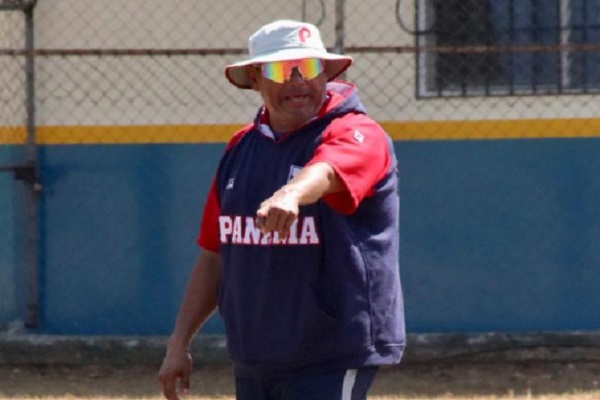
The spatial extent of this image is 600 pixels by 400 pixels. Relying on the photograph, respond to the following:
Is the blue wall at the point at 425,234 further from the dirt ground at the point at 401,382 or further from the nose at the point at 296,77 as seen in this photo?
the nose at the point at 296,77

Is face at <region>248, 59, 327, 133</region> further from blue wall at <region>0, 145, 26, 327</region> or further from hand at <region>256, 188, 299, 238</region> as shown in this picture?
blue wall at <region>0, 145, 26, 327</region>

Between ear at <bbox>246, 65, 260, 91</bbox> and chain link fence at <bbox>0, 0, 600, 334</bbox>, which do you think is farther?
chain link fence at <bbox>0, 0, 600, 334</bbox>

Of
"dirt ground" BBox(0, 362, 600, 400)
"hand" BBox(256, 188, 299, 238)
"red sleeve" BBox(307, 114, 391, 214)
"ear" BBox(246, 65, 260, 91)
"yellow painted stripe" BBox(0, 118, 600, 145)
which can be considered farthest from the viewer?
"yellow painted stripe" BBox(0, 118, 600, 145)

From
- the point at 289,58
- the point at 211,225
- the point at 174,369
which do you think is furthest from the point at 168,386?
the point at 289,58

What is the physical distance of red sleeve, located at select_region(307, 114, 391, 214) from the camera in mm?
3453

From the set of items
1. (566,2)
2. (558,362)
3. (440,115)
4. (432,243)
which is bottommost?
(558,362)

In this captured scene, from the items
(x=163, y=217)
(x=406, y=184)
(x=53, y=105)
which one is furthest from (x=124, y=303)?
(x=406, y=184)

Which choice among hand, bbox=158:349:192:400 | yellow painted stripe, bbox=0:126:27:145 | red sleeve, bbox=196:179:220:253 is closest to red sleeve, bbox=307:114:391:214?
red sleeve, bbox=196:179:220:253

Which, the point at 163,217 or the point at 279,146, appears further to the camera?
the point at 163,217

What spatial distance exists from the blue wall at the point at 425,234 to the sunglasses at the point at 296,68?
16.7 ft

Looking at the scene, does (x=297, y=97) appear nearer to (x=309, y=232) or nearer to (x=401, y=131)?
(x=309, y=232)

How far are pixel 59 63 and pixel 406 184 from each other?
2.39m

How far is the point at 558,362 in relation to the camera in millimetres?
8758

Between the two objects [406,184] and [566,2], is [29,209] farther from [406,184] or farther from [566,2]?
[566,2]
